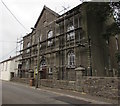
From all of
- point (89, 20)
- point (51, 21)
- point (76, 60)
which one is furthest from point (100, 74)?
point (51, 21)

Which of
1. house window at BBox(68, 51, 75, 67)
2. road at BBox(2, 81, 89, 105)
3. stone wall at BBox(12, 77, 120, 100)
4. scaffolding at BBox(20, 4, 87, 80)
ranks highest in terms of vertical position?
scaffolding at BBox(20, 4, 87, 80)

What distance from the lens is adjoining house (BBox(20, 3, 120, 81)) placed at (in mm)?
17250

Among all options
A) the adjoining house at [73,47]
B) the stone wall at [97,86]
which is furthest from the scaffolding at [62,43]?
the stone wall at [97,86]

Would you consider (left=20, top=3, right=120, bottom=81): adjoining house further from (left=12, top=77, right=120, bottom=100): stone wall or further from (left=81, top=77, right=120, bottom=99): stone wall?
(left=81, top=77, right=120, bottom=99): stone wall

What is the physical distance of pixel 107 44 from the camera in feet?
71.0

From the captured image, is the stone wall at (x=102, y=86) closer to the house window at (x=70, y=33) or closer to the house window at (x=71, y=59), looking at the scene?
the house window at (x=71, y=59)

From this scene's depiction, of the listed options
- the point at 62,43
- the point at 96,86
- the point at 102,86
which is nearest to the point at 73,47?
the point at 62,43

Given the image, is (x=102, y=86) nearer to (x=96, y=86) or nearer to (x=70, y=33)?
(x=96, y=86)

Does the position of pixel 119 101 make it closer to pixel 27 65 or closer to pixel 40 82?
pixel 40 82

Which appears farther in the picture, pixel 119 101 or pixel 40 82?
pixel 40 82

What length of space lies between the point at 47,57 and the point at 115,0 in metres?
12.6

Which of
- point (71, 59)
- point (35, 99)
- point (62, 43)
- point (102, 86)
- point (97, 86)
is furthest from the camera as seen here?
point (62, 43)

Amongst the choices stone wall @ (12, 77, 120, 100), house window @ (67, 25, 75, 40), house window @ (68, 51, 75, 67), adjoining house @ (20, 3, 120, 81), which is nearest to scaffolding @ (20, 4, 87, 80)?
adjoining house @ (20, 3, 120, 81)

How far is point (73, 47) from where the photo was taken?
18141mm
